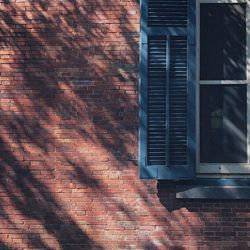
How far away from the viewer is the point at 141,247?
5762mm

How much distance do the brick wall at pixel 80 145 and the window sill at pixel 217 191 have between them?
0.11 meters

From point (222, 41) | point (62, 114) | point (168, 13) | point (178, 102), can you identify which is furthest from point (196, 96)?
point (62, 114)

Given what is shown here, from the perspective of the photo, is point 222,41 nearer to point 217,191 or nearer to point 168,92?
point 168,92

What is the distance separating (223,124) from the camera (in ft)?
19.5

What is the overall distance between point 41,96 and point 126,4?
4.93 ft

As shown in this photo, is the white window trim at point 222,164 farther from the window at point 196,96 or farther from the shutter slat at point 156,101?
the shutter slat at point 156,101

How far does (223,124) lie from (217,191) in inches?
32.4

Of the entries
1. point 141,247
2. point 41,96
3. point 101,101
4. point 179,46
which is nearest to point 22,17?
point 41,96

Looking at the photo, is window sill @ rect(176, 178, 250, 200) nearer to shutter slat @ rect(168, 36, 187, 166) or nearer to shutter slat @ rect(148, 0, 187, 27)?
shutter slat @ rect(168, 36, 187, 166)

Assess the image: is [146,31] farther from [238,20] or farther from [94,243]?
[94,243]

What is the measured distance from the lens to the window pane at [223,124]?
19.4 feet

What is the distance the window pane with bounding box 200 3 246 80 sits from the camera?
598cm

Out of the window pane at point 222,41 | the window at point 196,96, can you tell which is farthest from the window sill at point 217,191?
the window pane at point 222,41

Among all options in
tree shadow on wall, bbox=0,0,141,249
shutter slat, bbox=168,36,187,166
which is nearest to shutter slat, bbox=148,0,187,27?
shutter slat, bbox=168,36,187,166
